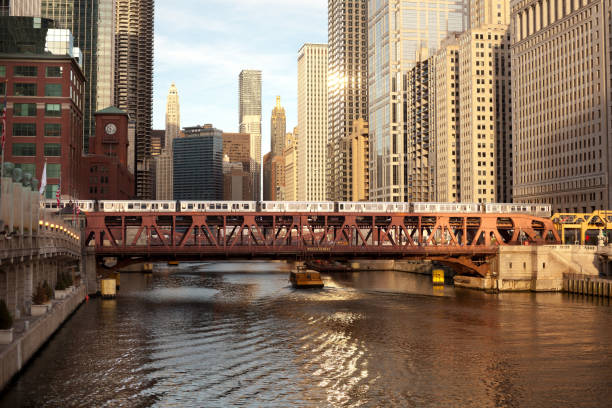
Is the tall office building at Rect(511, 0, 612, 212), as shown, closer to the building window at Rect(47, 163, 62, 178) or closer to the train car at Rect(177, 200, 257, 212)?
the train car at Rect(177, 200, 257, 212)

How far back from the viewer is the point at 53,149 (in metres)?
141

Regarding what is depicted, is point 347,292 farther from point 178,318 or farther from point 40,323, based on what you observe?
point 40,323

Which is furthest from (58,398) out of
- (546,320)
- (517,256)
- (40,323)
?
(517,256)

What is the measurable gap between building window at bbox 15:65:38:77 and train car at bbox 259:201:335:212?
5766cm

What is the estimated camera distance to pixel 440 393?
46.6 m

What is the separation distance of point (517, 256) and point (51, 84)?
95105 mm

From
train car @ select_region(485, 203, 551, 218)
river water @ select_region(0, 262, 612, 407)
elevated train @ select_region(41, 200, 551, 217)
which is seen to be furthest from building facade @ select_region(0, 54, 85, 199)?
train car @ select_region(485, 203, 551, 218)

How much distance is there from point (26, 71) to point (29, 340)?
101038 millimetres

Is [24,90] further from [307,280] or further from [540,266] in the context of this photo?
[540,266]

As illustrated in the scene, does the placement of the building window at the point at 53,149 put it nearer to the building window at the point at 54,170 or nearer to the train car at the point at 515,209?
the building window at the point at 54,170

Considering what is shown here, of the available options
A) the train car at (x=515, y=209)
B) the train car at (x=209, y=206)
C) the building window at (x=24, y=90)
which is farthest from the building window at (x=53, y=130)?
the train car at (x=515, y=209)

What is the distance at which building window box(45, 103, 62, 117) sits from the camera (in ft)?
461

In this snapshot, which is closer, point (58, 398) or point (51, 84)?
point (58, 398)

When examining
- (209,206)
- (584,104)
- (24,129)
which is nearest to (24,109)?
(24,129)
